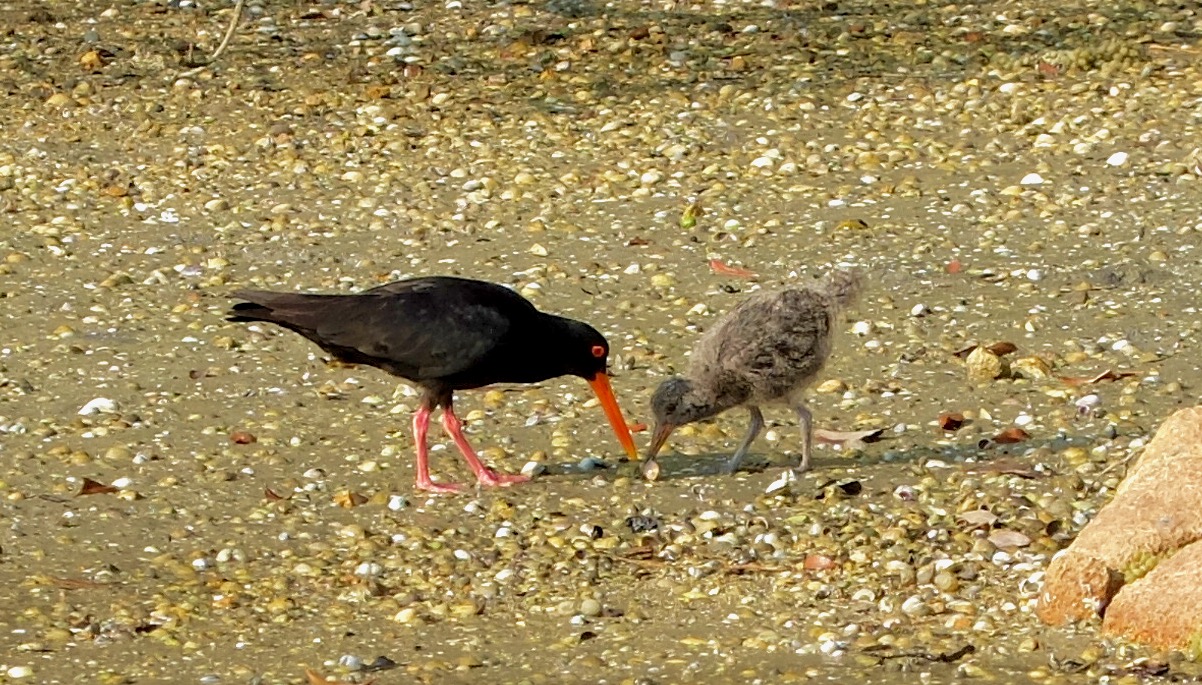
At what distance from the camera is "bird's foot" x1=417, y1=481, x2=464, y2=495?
291 inches

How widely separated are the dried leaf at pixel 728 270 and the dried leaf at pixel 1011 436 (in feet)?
7.39

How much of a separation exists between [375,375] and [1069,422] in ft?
9.73

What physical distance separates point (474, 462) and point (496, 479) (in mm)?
106

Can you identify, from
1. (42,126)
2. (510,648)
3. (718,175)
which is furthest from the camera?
(42,126)

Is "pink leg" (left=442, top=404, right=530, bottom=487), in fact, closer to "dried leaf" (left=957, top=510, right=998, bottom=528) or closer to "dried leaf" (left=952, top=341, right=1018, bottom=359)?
"dried leaf" (left=957, top=510, right=998, bottom=528)

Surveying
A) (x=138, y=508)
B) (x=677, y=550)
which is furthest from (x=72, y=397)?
(x=677, y=550)

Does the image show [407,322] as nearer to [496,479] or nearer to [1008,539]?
[496,479]

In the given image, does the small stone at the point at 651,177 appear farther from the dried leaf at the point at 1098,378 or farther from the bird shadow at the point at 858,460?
the bird shadow at the point at 858,460

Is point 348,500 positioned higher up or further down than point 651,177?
higher up

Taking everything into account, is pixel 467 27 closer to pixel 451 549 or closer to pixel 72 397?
pixel 72 397

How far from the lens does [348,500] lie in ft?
24.0

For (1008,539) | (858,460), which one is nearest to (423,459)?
(858,460)

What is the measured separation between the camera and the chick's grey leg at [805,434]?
24.2ft

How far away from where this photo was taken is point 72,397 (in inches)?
331
